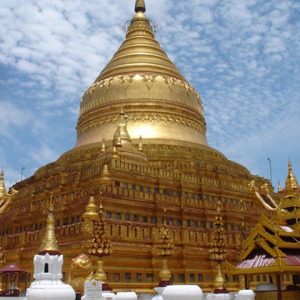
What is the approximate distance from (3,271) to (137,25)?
29.2 meters

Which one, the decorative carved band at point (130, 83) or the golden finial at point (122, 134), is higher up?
the decorative carved band at point (130, 83)

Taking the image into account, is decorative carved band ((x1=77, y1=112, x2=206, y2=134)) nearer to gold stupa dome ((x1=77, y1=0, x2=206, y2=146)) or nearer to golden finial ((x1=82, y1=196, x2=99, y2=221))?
gold stupa dome ((x1=77, y1=0, x2=206, y2=146))

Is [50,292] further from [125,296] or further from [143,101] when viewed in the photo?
[143,101]

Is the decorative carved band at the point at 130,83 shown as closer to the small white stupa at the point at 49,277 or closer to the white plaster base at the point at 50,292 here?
the small white stupa at the point at 49,277

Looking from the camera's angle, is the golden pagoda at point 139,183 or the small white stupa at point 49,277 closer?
the small white stupa at point 49,277

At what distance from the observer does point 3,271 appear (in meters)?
28.1

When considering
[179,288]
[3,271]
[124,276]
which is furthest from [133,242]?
[179,288]

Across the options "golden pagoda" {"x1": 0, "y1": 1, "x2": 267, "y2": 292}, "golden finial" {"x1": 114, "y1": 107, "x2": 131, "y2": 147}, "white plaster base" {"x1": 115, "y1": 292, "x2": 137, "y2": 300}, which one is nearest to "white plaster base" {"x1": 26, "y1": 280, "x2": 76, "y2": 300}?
"white plaster base" {"x1": 115, "y1": 292, "x2": 137, "y2": 300}

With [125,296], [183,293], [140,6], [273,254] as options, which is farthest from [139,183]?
[140,6]

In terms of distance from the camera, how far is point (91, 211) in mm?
28984

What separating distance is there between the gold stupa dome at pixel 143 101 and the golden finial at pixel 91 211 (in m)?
10.6

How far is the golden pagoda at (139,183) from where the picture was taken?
3003 cm

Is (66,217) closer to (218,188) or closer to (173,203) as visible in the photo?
(173,203)

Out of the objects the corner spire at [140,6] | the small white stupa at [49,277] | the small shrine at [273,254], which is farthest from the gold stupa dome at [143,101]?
the small white stupa at [49,277]
